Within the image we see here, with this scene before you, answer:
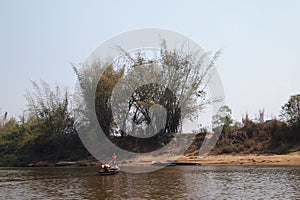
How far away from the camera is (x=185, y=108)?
38.2m

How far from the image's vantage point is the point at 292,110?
105 ft

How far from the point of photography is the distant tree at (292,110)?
3169 centimetres

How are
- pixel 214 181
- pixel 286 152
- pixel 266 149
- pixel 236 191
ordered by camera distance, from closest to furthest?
pixel 236 191
pixel 214 181
pixel 286 152
pixel 266 149

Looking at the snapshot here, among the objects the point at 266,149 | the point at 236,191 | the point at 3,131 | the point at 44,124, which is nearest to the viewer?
the point at 236,191

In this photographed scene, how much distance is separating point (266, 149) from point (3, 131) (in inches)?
1206

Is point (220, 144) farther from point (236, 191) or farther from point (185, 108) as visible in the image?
point (236, 191)

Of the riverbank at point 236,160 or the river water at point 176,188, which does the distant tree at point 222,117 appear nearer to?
the riverbank at point 236,160

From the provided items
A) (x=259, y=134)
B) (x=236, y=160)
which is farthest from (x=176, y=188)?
(x=259, y=134)

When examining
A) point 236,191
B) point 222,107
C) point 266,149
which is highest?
point 222,107

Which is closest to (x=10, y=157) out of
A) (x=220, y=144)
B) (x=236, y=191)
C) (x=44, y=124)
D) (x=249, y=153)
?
(x=44, y=124)

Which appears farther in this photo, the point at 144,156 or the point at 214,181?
the point at 144,156

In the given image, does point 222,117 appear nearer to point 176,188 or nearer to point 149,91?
point 149,91

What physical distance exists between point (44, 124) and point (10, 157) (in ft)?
16.7

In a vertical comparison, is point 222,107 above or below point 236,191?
above
